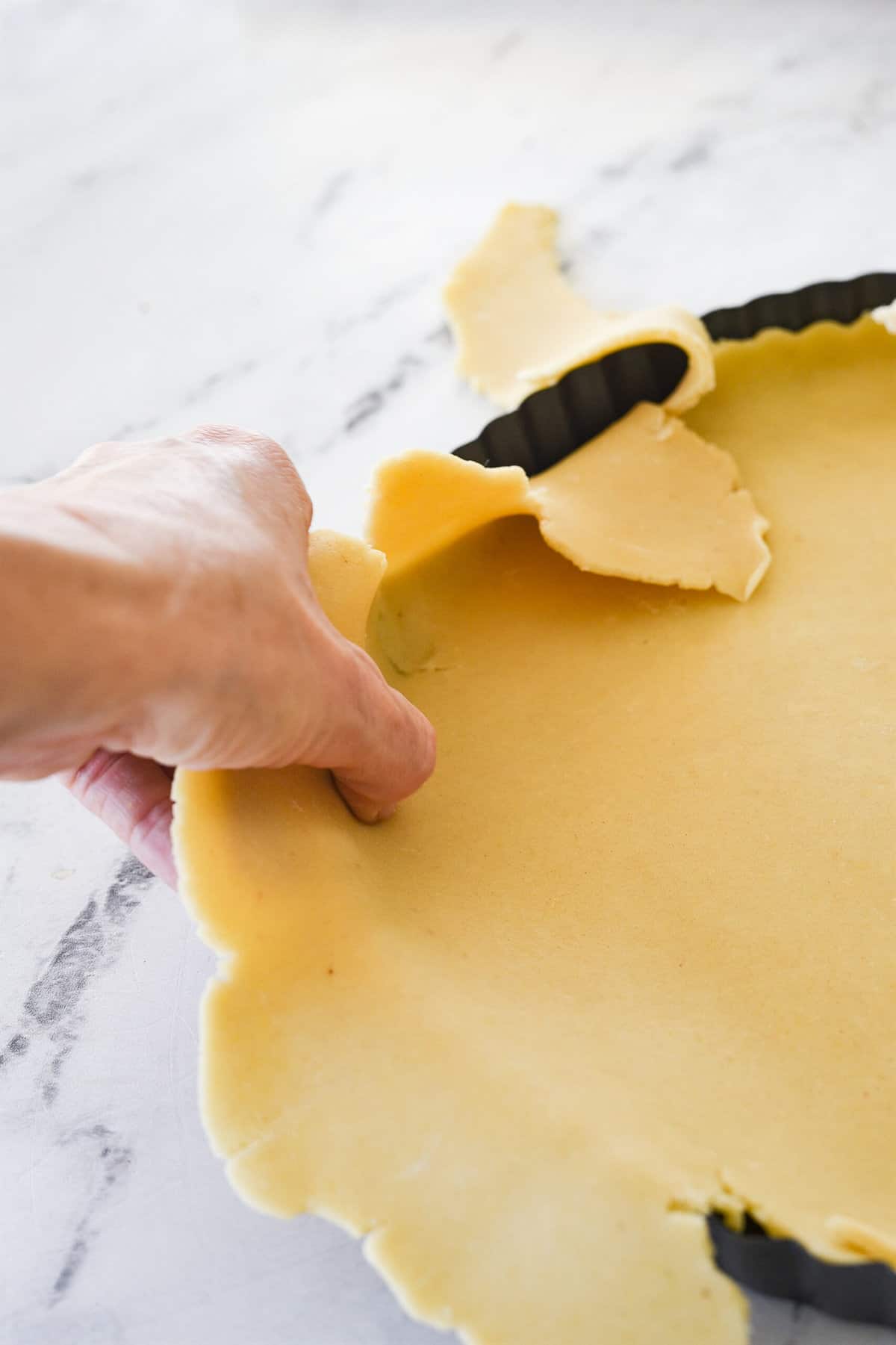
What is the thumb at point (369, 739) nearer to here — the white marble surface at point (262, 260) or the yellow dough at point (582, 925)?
the yellow dough at point (582, 925)

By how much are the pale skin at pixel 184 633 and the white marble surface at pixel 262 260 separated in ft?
0.82

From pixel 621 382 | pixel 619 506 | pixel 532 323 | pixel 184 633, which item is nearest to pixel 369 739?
pixel 184 633

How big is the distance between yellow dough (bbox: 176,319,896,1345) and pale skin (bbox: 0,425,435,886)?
0.06m

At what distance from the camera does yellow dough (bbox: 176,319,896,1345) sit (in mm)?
577

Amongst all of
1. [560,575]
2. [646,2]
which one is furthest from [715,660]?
[646,2]

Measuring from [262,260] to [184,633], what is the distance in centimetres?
96

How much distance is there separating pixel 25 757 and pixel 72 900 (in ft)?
1.19

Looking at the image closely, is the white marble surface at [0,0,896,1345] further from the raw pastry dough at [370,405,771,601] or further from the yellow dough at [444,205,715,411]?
the raw pastry dough at [370,405,771,601]

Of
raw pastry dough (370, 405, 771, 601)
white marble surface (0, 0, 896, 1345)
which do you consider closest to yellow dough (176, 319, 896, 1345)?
raw pastry dough (370, 405, 771, 601)

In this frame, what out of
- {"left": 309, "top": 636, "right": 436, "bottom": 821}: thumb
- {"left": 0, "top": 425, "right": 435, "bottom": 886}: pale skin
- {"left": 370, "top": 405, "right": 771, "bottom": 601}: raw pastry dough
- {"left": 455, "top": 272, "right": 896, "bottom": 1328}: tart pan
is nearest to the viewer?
{"left": 0, "top": 425, "right": 435, "bottom": 886}: pale skin

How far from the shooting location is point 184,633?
531 mm

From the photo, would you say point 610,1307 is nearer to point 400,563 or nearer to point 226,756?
point 226,756

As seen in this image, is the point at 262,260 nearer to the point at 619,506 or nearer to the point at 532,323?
the point at 532,323

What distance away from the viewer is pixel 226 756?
60cm
